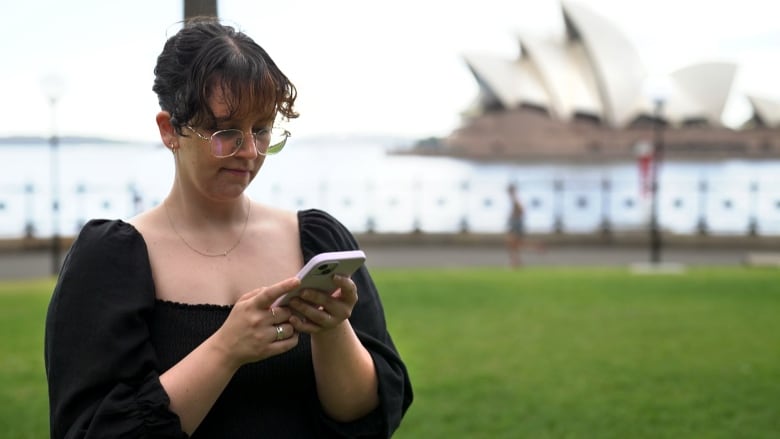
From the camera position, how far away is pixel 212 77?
1397 mm

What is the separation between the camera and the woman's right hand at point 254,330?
1342 mm

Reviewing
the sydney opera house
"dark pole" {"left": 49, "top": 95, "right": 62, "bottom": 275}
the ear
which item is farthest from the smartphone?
the sydney opera house

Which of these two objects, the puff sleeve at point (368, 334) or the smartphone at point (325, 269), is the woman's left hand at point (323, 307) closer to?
the smartphone at point (325, 269)

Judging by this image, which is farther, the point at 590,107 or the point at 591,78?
the point at 590,107

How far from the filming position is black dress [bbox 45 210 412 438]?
1.39 metres

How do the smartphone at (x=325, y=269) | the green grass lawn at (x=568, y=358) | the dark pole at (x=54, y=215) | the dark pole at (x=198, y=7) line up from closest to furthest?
1. the smartphone at (x=325, y=269)
2. the dark pole at (x=198, y=7)
3. the green grass lawn at (x=568, y=358)
4. the dark pole at (x=54, y=215)

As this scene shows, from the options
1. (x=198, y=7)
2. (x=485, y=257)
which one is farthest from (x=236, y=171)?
(x=485, y=257)

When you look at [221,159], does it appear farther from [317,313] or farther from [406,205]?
[406,205]

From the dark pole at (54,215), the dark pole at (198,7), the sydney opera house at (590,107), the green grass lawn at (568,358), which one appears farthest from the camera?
the sydney opera house at (590,107)

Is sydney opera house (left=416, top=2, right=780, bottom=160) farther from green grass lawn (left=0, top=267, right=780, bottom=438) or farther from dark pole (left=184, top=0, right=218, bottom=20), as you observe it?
dark pole (left=184, top=0, right=218, bottom=20)

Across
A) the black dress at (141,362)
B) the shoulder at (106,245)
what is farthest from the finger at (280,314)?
the shoulder at (106,245)

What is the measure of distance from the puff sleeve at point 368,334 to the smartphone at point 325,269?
243 millimetres

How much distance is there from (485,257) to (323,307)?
596 inches

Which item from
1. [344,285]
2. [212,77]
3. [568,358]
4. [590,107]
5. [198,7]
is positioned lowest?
[568,358]
